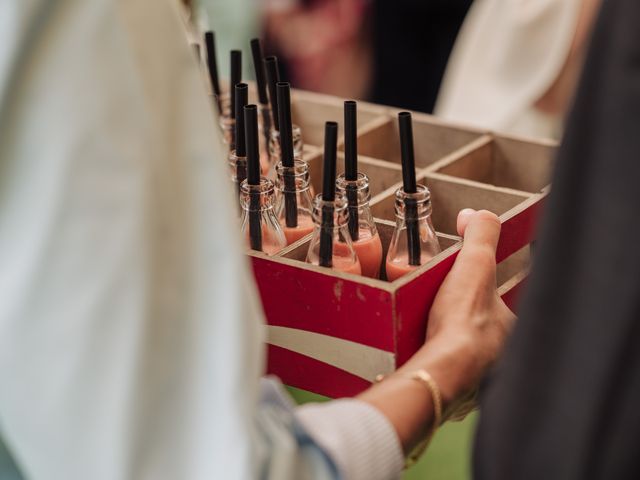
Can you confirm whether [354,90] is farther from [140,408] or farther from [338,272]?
[140,408]

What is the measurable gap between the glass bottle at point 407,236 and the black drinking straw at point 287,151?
5.5 inches

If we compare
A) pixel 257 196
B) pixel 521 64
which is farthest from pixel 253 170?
pixel 521 64

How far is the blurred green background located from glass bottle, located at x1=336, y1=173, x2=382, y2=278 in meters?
0.26

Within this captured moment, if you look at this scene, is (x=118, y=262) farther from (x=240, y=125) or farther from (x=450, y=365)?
(x=240, y=125)

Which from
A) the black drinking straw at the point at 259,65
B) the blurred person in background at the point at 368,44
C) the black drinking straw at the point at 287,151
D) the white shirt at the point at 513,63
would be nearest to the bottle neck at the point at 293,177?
the black drinking straw at the point at 287,151

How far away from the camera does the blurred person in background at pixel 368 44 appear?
128 inches

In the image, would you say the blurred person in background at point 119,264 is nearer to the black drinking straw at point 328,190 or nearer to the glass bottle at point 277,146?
the black drinking straw at point 328,190

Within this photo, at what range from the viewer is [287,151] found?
1215 millimetres

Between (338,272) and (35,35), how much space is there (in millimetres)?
471

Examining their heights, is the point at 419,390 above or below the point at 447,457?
above

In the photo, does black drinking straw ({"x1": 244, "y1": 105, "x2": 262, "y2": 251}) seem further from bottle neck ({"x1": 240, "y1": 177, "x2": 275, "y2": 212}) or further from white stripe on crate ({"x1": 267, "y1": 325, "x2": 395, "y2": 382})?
white stripe on crate ({"x1": 267, "y1": 325, "x2": 395, "y2": 382})

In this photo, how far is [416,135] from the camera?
5.28 feet

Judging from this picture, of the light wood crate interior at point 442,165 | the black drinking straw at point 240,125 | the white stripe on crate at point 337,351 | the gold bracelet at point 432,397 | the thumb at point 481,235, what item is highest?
the black drinking straw at point 240,125

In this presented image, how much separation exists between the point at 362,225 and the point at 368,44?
2.60 metres
